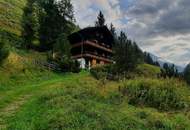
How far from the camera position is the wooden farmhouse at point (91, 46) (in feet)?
246

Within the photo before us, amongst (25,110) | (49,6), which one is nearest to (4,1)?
(49,6)

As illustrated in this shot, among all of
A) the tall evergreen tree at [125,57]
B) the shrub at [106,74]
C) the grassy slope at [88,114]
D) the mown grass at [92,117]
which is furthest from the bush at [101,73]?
the mown grass at [92,117]

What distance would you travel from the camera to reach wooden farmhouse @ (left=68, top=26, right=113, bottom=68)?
74.9 m

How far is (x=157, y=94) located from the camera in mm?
21469

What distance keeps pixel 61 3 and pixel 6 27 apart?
1638 cm

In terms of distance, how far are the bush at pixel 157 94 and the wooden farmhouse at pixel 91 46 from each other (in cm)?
4853

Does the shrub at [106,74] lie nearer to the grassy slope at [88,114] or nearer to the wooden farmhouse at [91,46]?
the grassy slope at [88,114]

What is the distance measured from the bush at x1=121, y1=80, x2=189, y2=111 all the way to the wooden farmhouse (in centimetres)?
4853

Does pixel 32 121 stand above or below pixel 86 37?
below

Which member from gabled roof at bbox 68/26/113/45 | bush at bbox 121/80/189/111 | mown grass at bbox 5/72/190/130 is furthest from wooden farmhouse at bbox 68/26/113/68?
mown grass at bbox 5/72/190/130

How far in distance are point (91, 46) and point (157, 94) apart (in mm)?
57350

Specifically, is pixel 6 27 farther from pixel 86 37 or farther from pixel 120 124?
pixel 120 124

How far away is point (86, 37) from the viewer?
252ft

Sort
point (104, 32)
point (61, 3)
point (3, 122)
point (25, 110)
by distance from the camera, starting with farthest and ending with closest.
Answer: point (61, 3) < point (104, 32) < point (25, 110) < point (3, 122)
